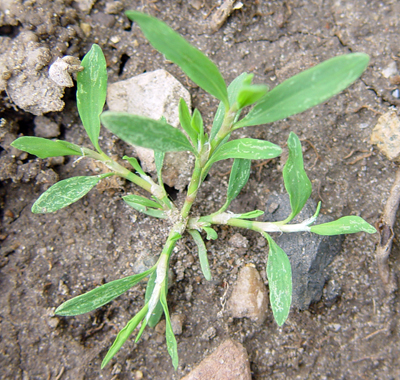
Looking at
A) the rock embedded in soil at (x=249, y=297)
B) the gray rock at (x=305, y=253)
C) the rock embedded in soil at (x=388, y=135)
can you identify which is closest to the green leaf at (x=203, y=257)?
the rock embedded in soil at (x=249, y=297)

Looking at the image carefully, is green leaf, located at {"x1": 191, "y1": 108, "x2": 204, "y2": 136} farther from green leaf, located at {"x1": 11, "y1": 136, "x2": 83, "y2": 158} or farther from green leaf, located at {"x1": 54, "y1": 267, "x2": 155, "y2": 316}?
green leaf, located at {"x1": 54, "y1": 267, "x2": 155, "y2": 316}

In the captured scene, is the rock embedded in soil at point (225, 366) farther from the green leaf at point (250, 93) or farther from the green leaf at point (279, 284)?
the green leaf at point (250, 93)

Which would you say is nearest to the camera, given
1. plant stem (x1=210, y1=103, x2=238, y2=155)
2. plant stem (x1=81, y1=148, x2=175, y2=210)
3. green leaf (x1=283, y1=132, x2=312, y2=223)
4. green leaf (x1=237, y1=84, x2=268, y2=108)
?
green leaf (x1=237, y1=84, x2=268, y2=108)

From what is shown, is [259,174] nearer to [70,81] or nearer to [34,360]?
[70,81]

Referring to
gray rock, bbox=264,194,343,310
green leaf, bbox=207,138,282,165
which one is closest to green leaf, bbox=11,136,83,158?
green leaf, bbox=207,138,282,165

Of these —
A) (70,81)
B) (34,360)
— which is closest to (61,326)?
(34,360)

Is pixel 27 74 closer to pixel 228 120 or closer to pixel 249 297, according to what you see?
pixel 228 120
